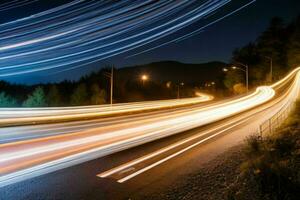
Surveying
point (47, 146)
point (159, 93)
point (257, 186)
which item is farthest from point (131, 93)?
point (257, 186)

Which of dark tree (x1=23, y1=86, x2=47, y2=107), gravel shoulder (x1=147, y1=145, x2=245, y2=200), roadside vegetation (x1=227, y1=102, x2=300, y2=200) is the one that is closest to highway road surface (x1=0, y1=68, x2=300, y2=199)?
gravel shoulder (x1=147, y1=145, x2=245, y2=200)

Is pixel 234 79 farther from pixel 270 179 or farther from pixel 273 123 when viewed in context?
pixel 270 179

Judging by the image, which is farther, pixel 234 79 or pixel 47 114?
pixel 234 79

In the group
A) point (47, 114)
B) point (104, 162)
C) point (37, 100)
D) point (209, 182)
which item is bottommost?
point (209, 182)

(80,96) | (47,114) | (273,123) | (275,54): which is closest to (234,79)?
(275,54)

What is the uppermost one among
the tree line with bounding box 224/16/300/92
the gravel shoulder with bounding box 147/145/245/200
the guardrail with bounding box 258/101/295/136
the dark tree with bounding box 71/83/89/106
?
the tree line with bounding box 224/16/300/92

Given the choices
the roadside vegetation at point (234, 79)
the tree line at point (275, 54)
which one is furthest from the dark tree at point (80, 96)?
the tree line at point (275, 54)

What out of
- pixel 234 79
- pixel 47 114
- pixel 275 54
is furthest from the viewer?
pixel 234 79

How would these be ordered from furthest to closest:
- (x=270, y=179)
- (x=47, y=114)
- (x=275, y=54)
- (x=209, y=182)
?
1. (x=275, y=54)
2. (x=47, y=114)
3. (x=209, y=182)
4. (x=270, y=179)

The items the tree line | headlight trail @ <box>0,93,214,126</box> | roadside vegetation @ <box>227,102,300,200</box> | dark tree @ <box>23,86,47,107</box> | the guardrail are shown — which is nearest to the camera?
roadside vegetation @ <box>227,102,300,200</box>

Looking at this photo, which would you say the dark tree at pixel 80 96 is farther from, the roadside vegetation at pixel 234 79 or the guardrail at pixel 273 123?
the guardrail at pixel 273 123

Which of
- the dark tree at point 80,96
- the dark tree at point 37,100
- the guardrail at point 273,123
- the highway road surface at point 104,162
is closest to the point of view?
the highway road surface at point 104,162

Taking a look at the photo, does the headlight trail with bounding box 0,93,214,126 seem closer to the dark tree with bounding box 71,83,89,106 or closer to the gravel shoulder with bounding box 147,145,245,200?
the gravel shoulder with bounding box 147,145,245,200

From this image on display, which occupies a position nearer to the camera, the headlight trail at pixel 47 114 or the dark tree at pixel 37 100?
the headlight trail at pixel 47 114
